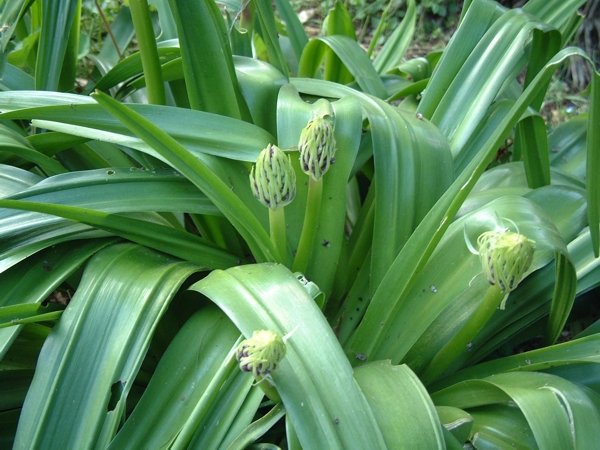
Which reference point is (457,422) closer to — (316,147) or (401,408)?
(401,408)

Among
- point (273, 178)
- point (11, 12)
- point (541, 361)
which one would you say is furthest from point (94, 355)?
point (541, 361)

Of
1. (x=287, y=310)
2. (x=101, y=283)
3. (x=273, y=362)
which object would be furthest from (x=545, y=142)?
(x=101, y=283)

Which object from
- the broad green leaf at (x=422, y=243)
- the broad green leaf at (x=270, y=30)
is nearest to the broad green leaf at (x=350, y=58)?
the broad green leaf at (x=270, y=30)

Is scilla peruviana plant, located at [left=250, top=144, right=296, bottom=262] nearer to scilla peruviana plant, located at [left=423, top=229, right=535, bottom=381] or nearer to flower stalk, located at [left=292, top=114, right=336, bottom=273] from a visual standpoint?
flower stalk, located at [left=292, top=114, right=336, bottom=273]

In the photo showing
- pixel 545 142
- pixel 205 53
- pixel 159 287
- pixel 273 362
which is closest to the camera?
pixel 273 362

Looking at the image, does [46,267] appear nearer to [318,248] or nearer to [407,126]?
[318,248]

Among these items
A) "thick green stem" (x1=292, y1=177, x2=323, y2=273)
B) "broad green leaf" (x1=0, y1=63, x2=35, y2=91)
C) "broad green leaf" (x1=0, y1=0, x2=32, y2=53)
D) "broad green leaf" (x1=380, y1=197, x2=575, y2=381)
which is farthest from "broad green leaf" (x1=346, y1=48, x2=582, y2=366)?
"broad green leaf" (x1=0, y1=63, x2=35, y2=91)
